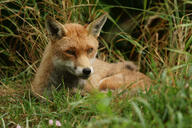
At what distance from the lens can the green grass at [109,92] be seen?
2398 mm

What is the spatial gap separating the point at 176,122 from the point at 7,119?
84.9 inches

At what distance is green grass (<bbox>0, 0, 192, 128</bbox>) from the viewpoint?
2.40m

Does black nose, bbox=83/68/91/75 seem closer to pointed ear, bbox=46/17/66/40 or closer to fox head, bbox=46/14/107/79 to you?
fox head, bbox=46/14/107/79

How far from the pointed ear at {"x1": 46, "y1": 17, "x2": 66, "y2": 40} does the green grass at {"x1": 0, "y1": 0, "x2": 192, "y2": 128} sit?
49cm

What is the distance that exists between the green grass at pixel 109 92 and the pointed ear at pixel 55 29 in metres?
0.49

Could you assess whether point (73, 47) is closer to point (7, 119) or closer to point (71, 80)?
point (71, 80)

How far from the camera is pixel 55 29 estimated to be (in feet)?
13.3

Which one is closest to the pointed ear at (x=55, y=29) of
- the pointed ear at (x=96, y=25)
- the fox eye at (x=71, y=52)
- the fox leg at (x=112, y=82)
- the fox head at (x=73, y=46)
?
the fox head at (x=73, y=46)

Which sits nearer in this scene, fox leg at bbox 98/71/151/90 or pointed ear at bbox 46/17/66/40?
pointed ear at bbox 46/17/66/40

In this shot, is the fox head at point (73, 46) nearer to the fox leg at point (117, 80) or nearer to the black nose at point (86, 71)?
the black nose at point (86, 71)

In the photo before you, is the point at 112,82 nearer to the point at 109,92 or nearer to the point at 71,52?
the point at 71,52

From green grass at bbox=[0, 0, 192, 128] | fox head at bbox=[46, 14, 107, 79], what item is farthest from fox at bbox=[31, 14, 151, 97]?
green grass at bbox=[0, 0, 192, 128]

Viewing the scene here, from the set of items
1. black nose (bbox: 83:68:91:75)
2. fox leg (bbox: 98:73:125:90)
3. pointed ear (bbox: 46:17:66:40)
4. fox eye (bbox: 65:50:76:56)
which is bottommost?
fox leg (bbox: 98:73:125:90)

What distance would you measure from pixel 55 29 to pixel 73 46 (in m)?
0.42
